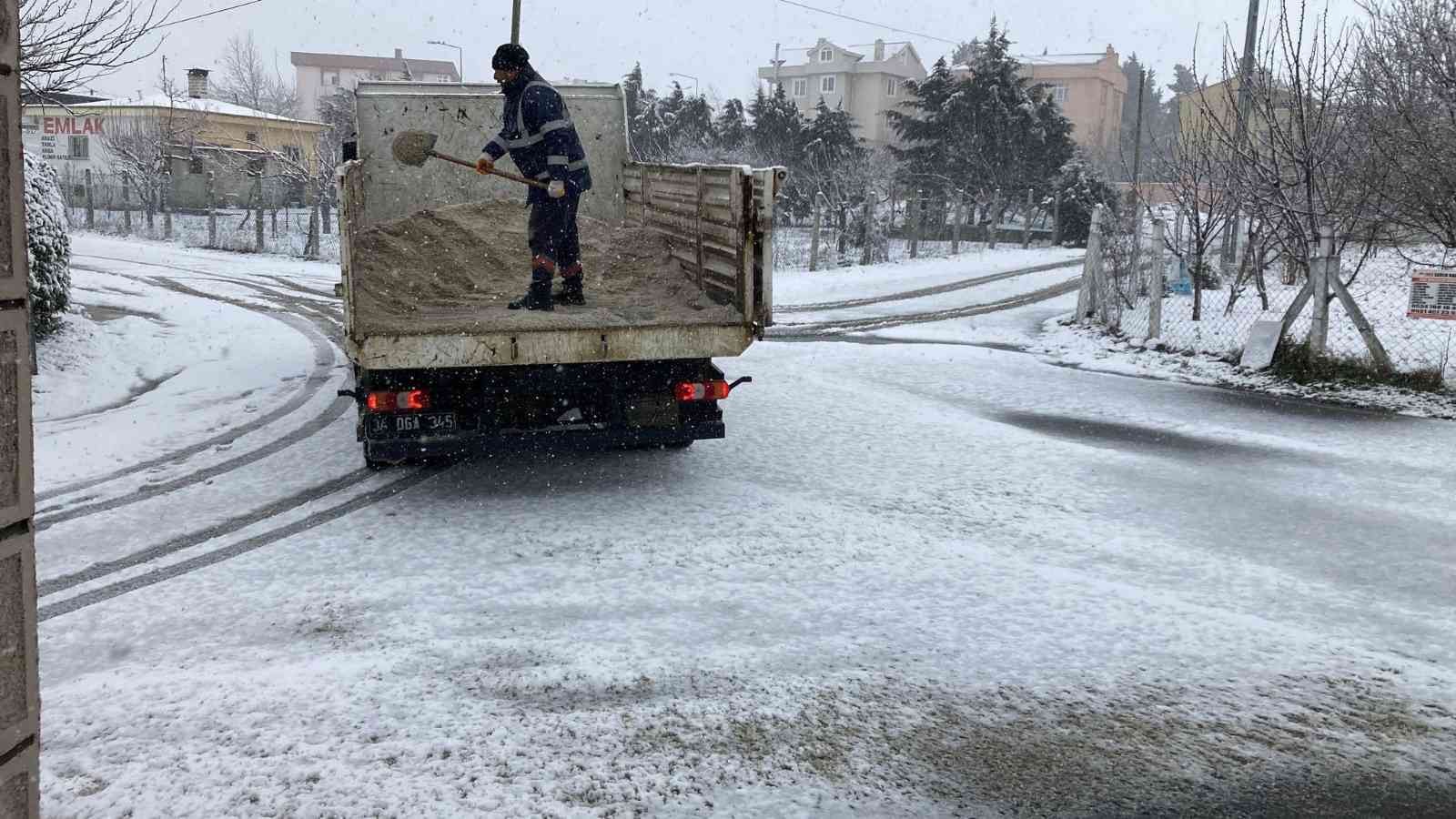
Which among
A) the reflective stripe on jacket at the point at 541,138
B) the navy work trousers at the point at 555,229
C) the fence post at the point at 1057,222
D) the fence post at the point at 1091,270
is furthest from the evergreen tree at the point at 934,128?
the navy work trousers at the point at 555,229

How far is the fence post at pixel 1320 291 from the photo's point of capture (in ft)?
37.0

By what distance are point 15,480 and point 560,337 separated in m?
4.81

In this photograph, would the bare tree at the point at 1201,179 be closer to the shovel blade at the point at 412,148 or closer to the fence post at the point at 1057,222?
the shovel blade at the point at 412,148

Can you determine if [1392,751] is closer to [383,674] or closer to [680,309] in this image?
[383,674]

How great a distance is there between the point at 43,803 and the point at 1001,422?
741cm

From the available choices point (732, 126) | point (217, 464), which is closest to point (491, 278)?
point (217, 464)

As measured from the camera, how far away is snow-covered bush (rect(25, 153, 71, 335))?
10914mm


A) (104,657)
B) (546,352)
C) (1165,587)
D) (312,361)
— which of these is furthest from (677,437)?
(312,361)

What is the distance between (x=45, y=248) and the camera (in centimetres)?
1104

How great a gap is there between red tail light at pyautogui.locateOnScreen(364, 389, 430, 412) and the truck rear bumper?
0.18 meters

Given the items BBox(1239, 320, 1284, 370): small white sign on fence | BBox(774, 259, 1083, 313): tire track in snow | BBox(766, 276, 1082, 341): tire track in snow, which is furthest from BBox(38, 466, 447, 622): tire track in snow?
BBox(774, 259, 1083, 313): tire track in snow

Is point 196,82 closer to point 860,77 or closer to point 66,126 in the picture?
Result: point 66,126

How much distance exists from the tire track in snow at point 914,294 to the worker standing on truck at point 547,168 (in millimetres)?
9283

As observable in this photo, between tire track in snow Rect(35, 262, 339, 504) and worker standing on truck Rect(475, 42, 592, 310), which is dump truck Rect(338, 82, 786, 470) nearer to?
worker standing on truck Rect(475, 42, 592, 310)
